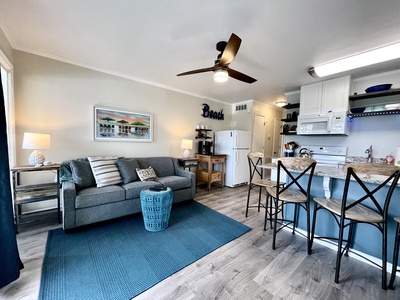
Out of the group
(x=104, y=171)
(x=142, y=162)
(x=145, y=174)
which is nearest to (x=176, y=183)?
(x=145, y=174)

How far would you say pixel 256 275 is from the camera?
1.57m

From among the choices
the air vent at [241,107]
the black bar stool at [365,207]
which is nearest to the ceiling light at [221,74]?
the black bar stool at [365,207]

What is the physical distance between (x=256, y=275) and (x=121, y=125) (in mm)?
3267

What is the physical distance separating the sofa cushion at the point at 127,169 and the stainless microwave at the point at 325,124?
3.53 metres

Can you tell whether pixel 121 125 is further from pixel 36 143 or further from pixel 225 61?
pixel 225 61

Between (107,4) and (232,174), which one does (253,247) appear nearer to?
(232,174)

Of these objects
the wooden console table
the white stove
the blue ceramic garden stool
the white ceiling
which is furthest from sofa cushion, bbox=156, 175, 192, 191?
the white stove

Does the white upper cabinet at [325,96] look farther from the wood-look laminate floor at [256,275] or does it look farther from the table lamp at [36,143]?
the table lamp at [36,143]

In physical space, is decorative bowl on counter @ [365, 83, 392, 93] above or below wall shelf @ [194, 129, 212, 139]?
above

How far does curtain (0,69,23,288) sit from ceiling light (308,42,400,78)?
4.00 meters

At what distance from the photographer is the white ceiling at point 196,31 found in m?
1.60

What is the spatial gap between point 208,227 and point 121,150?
231 cm

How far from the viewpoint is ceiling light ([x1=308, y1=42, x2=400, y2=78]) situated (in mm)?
2240

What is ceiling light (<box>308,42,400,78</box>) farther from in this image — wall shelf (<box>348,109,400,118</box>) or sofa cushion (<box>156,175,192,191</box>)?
sofa cushion (<box>156,175,192,191</box>)
